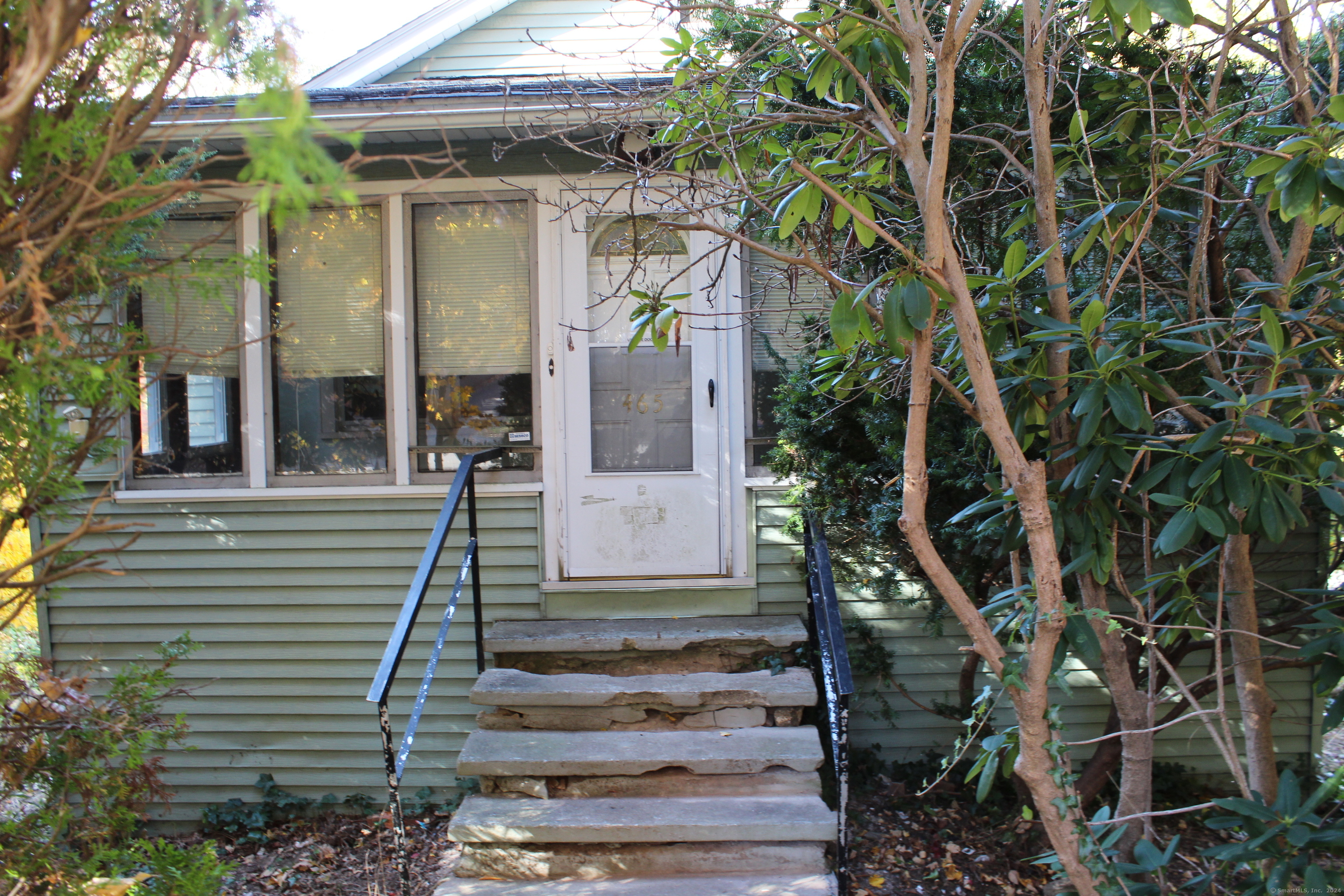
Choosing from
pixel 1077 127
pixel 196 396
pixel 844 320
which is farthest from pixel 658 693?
pixel 196 396

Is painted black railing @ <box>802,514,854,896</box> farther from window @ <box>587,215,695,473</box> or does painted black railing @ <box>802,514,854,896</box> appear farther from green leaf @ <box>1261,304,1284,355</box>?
green leaf @ <box>1261,304,1284,355</box>

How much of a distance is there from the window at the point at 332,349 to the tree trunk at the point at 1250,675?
3.70 m

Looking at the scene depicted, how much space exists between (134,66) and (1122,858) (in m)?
3.71

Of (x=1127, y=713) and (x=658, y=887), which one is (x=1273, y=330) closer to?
(x=1127, y=713)

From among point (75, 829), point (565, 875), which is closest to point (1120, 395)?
point (565, 875)

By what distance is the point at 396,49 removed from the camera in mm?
5234

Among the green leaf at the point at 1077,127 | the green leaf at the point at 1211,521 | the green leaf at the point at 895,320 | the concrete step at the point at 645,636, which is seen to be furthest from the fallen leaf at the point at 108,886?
the green leaf at the point at 1077,127

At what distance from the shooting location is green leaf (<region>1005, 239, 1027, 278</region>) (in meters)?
2.22

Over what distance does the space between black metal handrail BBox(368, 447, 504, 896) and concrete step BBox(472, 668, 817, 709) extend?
314 millimetres

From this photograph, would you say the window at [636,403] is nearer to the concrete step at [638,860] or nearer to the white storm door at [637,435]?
the white storm door at [637,435]

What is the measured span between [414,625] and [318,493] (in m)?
1.03

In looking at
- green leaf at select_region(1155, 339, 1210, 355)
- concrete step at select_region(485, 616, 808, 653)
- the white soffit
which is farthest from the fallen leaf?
the white soffit

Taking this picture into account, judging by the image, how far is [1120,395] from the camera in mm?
2148

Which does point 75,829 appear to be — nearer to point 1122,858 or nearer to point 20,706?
point 20,706
